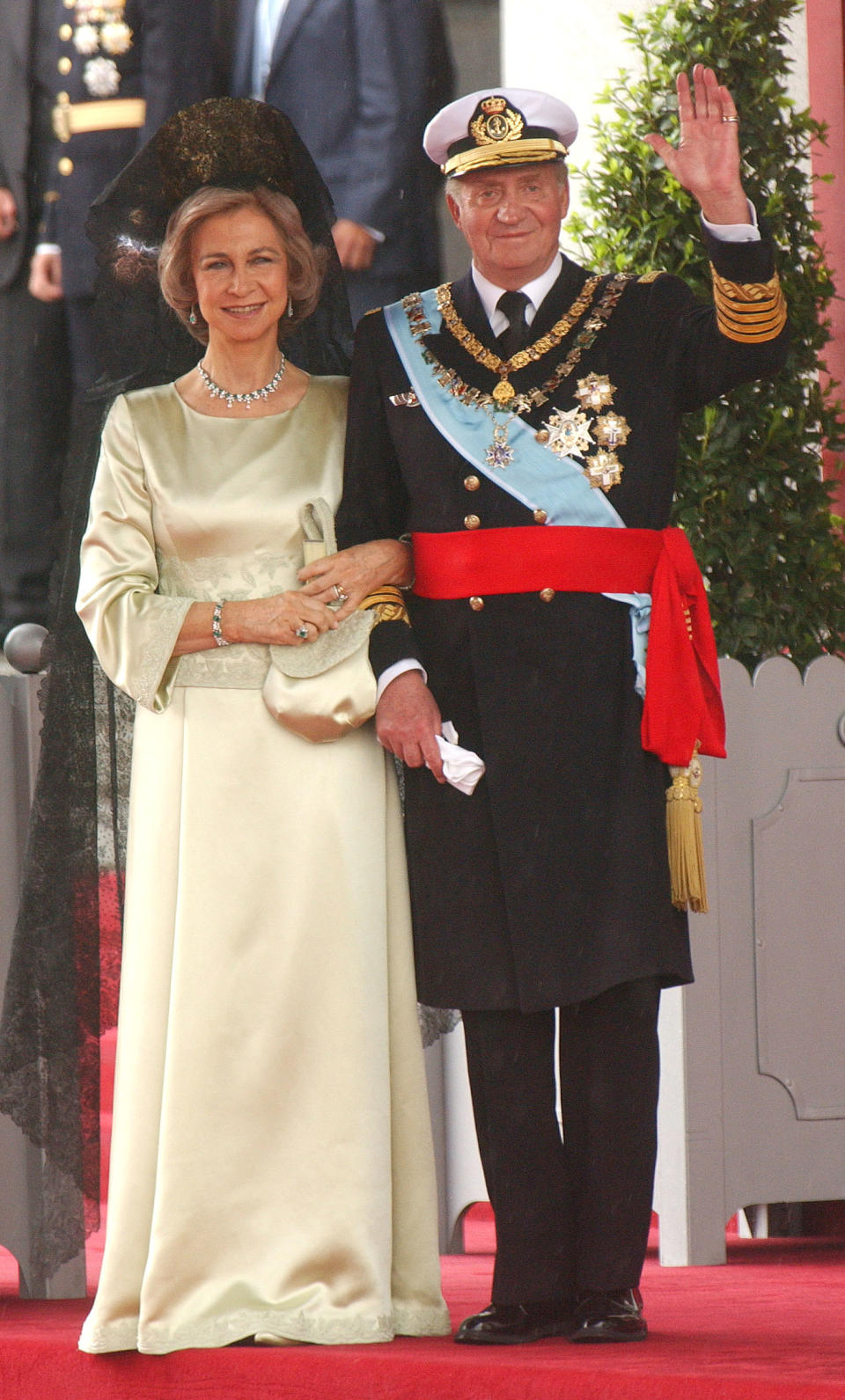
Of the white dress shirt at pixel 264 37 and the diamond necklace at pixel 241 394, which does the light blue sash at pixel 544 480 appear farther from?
the white dress shirt at pixel 264 37

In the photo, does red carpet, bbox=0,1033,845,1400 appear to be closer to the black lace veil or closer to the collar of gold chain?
the black lace veil

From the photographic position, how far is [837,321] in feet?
15.4

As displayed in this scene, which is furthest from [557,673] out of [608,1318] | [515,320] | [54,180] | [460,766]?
[54,180]

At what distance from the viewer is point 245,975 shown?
255 centimetres

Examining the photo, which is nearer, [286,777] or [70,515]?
[286,777]

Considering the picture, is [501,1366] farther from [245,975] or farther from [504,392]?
[504,392]

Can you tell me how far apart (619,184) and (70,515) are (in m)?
1.44

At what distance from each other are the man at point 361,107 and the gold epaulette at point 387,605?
6.22ft

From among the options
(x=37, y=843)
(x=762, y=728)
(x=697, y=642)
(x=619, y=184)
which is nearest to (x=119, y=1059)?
(x=37, y=843)

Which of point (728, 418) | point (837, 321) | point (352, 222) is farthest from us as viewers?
point (837, 321)

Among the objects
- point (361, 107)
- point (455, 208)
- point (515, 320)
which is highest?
point (361, 107)

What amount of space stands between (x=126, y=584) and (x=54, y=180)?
92.4 inches

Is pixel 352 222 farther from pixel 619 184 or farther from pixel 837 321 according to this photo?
pixel 837 321

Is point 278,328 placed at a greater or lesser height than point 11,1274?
greater
